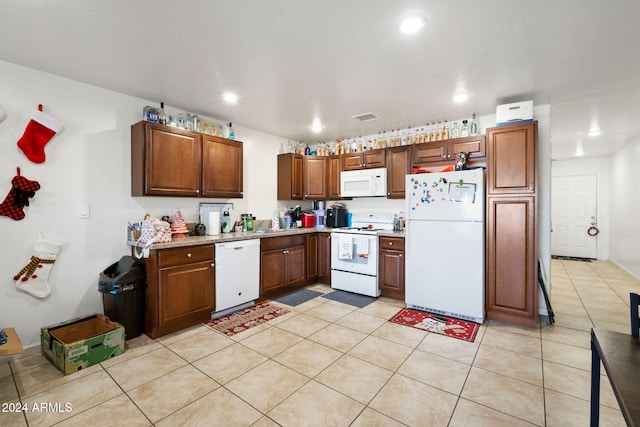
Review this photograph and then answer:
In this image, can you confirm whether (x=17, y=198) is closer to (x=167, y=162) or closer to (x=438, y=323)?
(x=167, y=162)

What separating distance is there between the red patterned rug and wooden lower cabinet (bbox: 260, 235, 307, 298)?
10.8 inches

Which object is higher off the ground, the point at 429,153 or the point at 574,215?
the point at 429,153

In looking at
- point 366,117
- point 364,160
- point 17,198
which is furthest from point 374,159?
point 17,198

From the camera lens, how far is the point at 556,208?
7.11 meters

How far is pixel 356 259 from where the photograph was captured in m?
4.09

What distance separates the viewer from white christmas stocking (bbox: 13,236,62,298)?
8.21 feet

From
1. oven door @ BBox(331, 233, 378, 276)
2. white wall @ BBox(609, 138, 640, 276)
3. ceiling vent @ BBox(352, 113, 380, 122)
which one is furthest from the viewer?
white wall @ BBox(609, 138, 640, 276)

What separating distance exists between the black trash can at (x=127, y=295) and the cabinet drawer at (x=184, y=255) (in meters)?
0.27

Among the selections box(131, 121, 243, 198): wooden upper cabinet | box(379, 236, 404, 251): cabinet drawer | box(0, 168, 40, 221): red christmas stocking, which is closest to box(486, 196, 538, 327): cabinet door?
box(379, 236, 404, 251): cabinet drawer

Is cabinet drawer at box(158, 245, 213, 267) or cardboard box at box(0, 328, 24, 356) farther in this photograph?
cabinet drawer at box(158, 245, 213, 267)

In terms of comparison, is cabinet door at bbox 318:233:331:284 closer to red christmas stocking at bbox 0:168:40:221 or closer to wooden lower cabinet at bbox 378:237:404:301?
wooden lower cabinet at bbox 378:237:404:301

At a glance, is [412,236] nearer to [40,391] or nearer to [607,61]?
[607,61]

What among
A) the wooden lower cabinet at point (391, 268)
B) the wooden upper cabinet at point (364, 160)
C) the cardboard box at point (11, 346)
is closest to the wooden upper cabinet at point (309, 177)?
the wooden upper cabinet at point (364, 160)

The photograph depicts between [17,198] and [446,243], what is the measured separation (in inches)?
159
